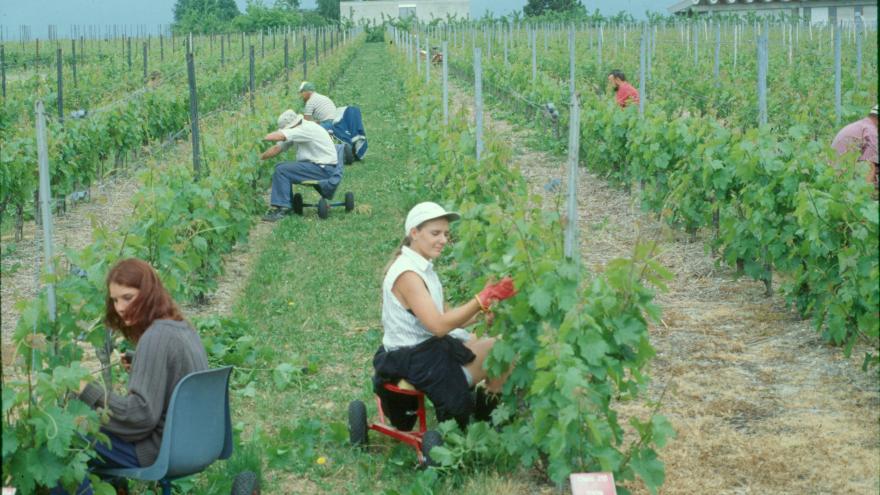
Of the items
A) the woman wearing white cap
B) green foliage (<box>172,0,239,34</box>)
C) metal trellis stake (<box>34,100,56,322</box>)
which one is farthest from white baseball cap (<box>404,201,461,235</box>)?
green foliage (<box>172,0,239,34</box>)

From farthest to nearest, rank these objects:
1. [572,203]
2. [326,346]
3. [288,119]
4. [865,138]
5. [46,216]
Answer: [288,119] → [865,138] → [326,346] → [46,216] → [572,203]

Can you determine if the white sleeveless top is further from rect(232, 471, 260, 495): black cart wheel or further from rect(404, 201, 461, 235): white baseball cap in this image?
rect(232, 471, 260, 495): black cart wheel

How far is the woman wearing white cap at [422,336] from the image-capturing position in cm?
476

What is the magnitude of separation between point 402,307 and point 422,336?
0.14 m

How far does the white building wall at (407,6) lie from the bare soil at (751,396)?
76.3 metres

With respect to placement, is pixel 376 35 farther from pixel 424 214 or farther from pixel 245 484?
pixel 245 484

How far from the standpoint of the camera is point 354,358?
6684 millimetres

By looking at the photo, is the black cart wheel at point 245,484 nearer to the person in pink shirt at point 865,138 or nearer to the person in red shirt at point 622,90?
the person in pink shirt at point 865,138

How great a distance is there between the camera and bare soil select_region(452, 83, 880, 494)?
4824 mm

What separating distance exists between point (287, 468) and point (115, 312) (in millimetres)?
1145

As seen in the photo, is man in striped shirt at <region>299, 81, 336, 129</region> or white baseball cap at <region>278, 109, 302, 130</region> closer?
white baseball cap at <region>278, 109, 302, 130</region>

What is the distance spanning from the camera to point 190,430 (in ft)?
13.1

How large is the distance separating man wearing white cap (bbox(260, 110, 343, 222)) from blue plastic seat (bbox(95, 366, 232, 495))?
699 cm

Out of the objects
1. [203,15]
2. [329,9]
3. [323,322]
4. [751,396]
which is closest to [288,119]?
[323,322]
